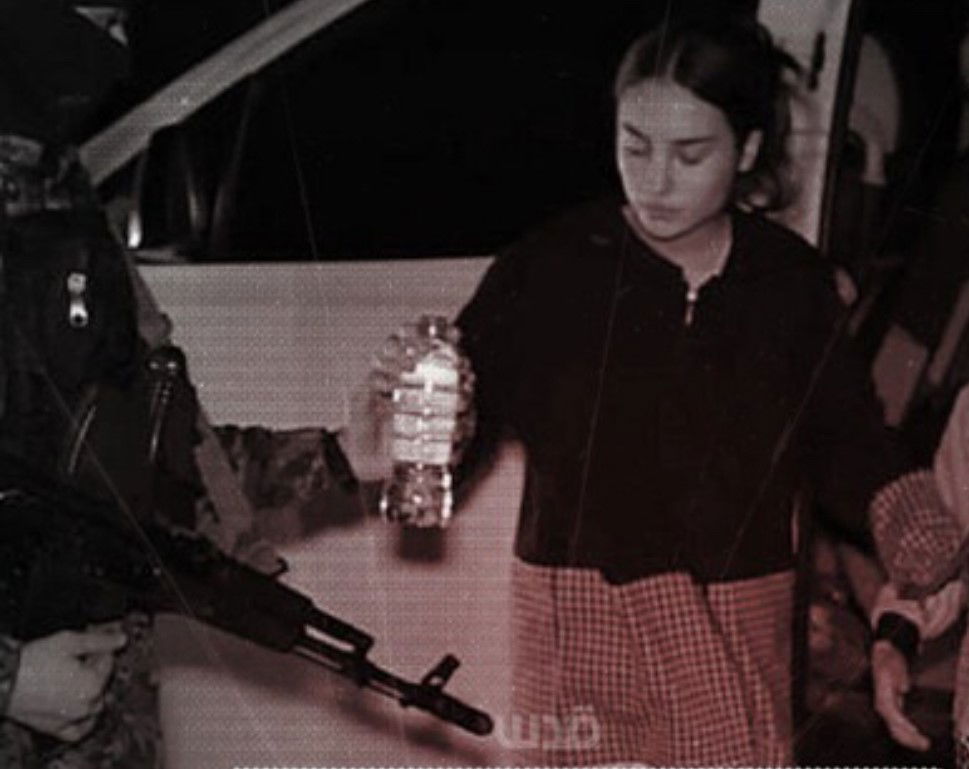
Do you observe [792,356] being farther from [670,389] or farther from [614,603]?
[614,603]

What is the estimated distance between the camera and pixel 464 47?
140 centimetres

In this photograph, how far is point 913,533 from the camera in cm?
147

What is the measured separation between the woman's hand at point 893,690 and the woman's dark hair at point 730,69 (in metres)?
0.34

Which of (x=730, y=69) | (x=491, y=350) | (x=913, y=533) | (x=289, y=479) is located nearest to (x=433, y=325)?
(x=491, y=350)

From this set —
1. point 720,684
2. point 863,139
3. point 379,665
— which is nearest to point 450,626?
point 379,665

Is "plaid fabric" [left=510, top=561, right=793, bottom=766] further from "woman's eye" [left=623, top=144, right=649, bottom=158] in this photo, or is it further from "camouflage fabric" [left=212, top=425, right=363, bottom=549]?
"woman's eye" [left=623, top=144, right=649, bottom=158]

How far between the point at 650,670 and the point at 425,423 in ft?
0.75

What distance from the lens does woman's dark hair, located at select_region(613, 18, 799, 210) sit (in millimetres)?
1393

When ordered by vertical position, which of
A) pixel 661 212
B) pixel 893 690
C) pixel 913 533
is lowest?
pixel 893 690

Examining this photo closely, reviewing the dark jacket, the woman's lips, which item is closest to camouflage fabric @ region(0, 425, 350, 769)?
the dark jacket

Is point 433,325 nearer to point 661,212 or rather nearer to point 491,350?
point 491,350

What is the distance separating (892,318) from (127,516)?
53 centimetres

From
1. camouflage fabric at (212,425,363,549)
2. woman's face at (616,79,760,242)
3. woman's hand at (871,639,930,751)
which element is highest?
woman's face at (616,79,760,242)

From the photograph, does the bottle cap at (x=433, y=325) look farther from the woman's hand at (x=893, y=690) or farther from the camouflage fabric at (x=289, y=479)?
the woman's hand at (x=893, y=690)
